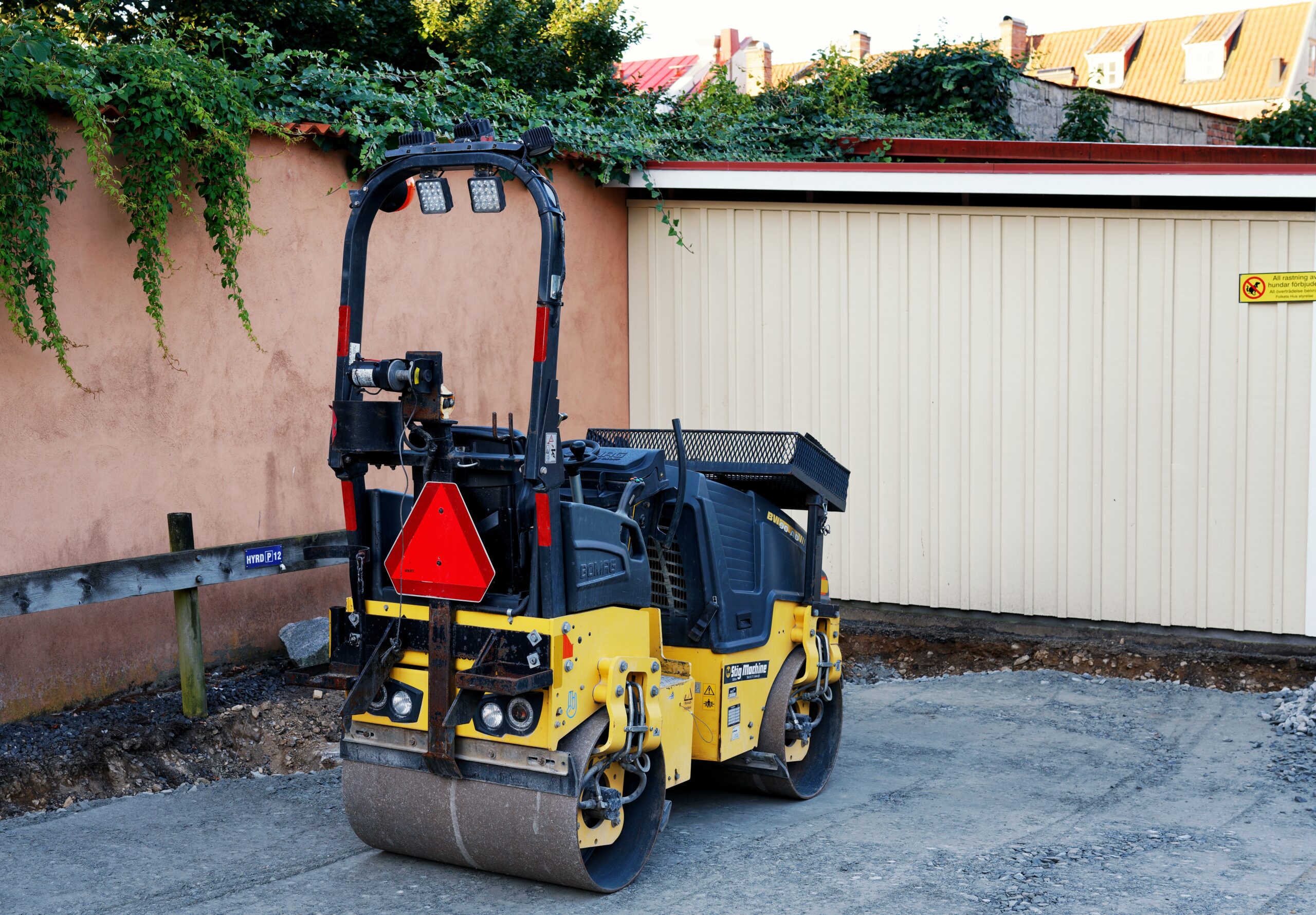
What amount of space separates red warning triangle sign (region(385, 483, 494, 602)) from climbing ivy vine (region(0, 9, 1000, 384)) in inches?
117

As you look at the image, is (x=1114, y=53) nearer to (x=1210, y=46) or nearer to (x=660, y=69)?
(x=1210, y=46)

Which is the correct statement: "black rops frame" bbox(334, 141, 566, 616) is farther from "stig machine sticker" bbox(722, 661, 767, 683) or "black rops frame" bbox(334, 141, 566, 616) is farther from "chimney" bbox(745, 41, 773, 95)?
"chimney" bbox(745, 41, 773, 95)

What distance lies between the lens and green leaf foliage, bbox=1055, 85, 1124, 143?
58.8 ft

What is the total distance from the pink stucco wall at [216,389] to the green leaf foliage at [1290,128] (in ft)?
34.0

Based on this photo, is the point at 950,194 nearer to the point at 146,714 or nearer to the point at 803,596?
the point at 803,596

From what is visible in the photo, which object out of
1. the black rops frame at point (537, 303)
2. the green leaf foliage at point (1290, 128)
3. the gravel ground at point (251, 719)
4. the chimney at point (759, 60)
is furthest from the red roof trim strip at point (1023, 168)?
the chimney at point (759, 60)

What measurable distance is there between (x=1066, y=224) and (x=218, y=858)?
7.03 meters

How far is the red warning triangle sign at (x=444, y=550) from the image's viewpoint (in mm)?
4910

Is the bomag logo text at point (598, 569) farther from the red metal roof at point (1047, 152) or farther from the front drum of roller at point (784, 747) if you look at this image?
the red metal roof at point (1047, 152)

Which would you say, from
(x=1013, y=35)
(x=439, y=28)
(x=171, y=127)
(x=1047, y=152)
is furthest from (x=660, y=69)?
(x=171, y=127)

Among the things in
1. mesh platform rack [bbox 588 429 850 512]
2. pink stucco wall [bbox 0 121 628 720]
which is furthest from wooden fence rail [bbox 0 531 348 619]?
mesh platform rack [bbox 588 429 850 512]

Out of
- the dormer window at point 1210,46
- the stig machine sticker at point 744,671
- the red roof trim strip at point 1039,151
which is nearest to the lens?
the stig machine sticker at point 744,671

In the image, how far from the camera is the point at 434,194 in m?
5.02

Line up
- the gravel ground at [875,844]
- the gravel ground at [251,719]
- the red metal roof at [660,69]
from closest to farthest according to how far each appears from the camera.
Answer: the gravel ground at [875,844] → the gravel ground at [251,719] → the red metal roof at [660,69]
